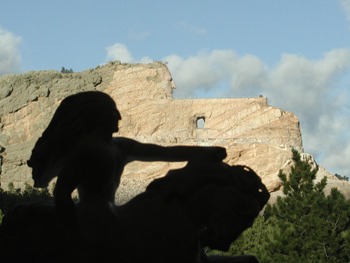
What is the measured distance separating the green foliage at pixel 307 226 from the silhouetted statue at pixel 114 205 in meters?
10.7

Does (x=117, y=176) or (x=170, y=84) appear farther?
(x=170, y=84)

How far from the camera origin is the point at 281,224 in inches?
599

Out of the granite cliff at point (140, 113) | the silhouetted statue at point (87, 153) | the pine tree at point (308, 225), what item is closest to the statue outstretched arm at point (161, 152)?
the silhouetted statue at point (87, 153)

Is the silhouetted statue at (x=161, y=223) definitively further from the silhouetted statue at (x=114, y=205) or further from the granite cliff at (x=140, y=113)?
the granite cliff at (x=140, y=113)

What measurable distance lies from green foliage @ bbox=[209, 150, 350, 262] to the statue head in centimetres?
1073

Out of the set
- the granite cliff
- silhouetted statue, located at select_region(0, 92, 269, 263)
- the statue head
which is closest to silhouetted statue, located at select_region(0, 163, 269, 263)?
silhouetted statue, located at select_region(0, 92, 269, 263)

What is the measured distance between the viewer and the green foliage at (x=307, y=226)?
1446 cm

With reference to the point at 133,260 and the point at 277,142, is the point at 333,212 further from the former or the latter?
the point at 277,142

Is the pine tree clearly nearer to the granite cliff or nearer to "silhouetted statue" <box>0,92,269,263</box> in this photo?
"silhouetted statue" <box>0,92,269,263</box>

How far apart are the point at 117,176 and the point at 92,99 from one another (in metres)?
0.34

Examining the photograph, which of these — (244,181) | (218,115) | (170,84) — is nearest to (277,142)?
(218,115)

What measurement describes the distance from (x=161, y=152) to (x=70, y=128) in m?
0.40

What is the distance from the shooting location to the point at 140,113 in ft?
141

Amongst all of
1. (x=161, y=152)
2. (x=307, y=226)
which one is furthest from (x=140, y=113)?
(x=161, y=152)
